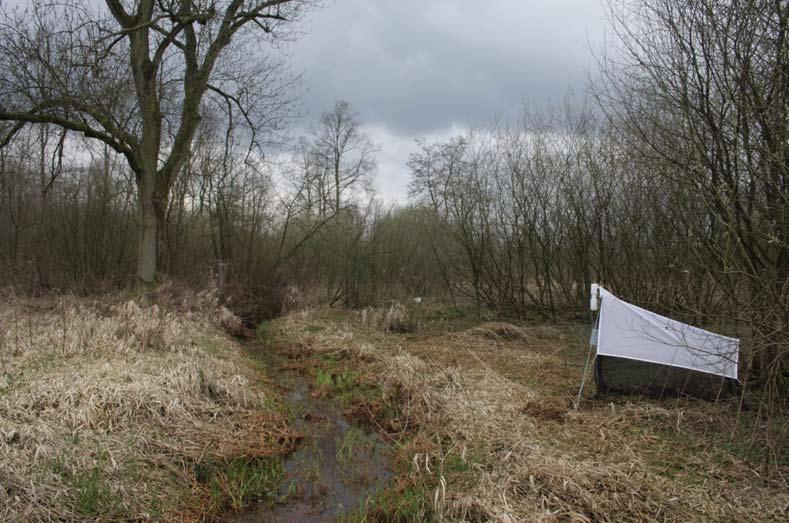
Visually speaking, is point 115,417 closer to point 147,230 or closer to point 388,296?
point 147,230

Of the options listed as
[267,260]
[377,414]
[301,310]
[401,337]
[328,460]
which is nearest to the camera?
[328,460]

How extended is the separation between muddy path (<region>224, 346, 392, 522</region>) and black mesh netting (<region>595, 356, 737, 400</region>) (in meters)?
2.38

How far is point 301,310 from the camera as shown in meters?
12.8

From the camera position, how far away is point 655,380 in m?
5.26

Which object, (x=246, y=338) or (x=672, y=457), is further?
(x=246, y=338)

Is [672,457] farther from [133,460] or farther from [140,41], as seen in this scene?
[140,41]

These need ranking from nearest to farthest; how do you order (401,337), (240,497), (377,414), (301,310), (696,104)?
(240,497), (696,104), (377,414), (401,337), (301,310)

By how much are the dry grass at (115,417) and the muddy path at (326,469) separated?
327 mm

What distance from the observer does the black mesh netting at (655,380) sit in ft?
16.4

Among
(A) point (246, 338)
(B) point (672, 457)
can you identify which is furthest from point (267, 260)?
(B) point (672, 457)

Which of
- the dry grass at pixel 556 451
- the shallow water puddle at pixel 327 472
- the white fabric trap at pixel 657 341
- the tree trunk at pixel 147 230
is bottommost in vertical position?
the shallow water puddle at pixel 327 472

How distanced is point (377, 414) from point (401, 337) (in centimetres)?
399

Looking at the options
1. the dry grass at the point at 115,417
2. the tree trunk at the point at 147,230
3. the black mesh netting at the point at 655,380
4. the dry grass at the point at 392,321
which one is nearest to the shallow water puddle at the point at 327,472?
the dry grass at the point at 115,417

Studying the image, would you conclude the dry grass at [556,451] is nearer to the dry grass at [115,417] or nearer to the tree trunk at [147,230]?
the dry grass at [115,417]
